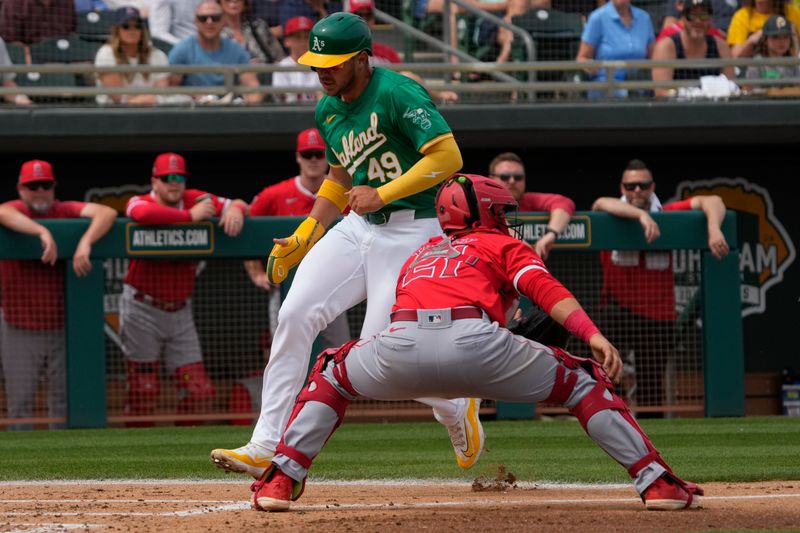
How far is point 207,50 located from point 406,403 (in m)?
3.36

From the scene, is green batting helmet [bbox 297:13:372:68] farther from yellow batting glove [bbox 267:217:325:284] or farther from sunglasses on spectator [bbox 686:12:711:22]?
sunglasses on spectator [bbox 686:12:711:22]

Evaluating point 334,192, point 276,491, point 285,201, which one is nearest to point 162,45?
point 285,201

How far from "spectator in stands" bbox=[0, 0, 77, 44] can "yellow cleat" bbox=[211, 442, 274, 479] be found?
6.66 metres

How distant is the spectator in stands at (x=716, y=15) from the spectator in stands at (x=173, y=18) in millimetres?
3957

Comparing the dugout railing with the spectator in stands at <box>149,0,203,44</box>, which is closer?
the dugout railing

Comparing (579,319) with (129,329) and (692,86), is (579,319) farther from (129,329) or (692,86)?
(692,86)

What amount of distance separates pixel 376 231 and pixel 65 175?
6.15 meters

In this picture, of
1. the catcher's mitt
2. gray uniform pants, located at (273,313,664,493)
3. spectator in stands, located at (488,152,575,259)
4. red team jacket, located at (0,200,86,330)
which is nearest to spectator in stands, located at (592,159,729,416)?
spectator in stands, located at (488,152,575,259)

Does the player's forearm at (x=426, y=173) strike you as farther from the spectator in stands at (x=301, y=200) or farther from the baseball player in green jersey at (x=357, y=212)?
the spectator in stands at (x=301, y=200)

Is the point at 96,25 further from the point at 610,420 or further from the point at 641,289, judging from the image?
the point at 610,420

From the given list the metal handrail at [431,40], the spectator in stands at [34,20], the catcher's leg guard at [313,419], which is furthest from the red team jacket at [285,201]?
the catcher's leg guard at [313,419]

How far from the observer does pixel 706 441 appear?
7406 millimetres

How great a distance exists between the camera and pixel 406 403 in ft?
29.9

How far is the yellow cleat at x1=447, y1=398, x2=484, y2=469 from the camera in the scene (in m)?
5.60
